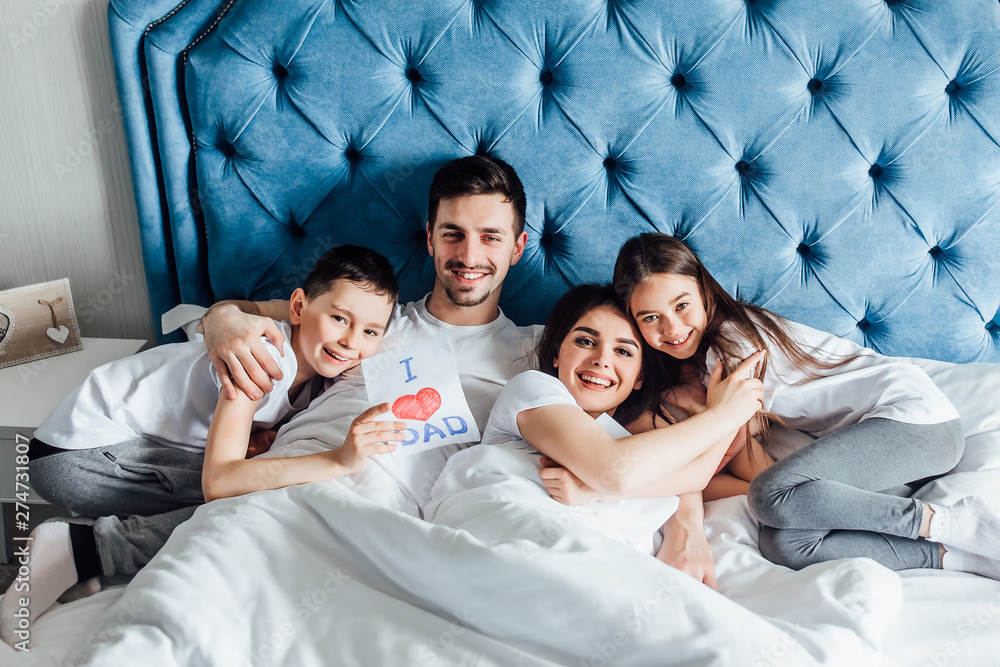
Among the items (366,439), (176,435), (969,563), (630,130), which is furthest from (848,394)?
(176,435)

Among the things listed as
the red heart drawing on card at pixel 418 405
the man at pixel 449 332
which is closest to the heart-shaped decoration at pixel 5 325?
the man at pixel 449 332

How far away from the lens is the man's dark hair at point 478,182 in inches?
55.7

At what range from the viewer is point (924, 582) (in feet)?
3.59

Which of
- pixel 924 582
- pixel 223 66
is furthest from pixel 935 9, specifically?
pixel 223 66

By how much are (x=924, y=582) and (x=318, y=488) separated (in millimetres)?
1071

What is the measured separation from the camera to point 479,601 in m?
0.89

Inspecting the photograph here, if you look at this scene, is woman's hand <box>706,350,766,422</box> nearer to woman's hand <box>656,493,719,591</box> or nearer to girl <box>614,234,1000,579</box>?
girl <box>614,234,1000,579</box>

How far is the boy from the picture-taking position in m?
1.10

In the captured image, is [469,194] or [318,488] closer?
[318,488]

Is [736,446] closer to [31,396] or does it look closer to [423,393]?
[423,393]

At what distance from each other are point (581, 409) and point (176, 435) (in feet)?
2.83

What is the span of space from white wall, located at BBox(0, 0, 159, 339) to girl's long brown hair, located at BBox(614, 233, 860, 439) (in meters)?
1.39

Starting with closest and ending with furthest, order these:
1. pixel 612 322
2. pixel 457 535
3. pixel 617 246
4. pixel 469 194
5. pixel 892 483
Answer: pixel 457 535 < pixel 892 483 < pixel 612 322 < pixel 469 194 < pixel 617 246

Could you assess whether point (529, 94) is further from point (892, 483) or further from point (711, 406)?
point (892, 483)
